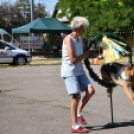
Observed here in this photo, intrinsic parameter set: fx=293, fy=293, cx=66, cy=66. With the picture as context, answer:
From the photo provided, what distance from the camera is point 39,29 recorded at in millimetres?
24031

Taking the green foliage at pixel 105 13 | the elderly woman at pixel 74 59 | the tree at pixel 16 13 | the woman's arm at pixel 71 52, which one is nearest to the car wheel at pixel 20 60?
the green foliage at pixel 105 13

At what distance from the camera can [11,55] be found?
17.9 meters

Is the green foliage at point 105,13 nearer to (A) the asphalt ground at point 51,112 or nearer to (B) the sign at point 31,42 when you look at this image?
(B) the sign at point 31,42

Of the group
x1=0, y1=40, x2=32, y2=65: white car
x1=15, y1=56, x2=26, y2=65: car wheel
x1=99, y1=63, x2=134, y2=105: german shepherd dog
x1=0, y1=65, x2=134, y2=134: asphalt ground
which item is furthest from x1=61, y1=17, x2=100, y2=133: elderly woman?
x1=15, y1=56, x2=26, y2=65: car wheel

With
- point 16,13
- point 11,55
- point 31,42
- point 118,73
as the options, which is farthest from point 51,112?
point 16,13

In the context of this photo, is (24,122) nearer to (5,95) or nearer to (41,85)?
(5,95)

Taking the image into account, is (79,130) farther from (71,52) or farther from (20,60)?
(20,60)

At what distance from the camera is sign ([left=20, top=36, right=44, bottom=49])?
26.4 metres

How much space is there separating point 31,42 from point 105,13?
787 cm

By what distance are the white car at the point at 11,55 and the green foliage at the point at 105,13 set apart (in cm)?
716

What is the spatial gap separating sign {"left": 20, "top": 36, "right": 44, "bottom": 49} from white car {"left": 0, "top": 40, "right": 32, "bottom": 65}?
26.0ft

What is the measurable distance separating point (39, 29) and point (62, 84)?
13957 millimetres

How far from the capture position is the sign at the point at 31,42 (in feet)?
86.7

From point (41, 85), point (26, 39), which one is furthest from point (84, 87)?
point (26, 39)
